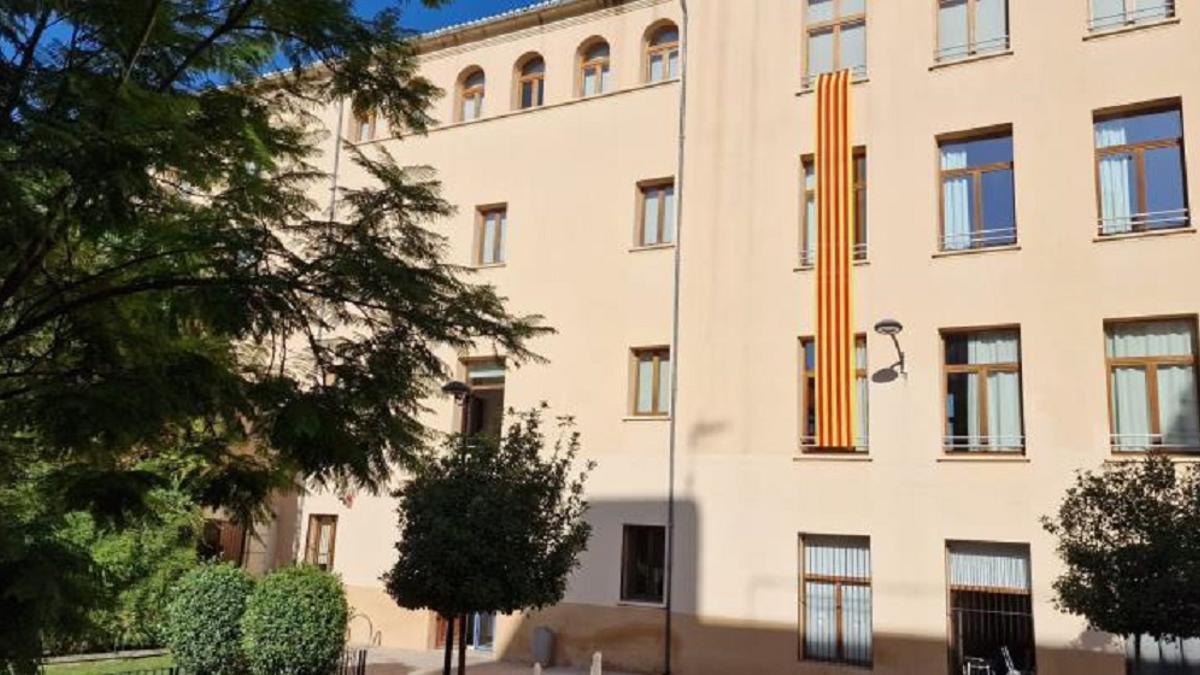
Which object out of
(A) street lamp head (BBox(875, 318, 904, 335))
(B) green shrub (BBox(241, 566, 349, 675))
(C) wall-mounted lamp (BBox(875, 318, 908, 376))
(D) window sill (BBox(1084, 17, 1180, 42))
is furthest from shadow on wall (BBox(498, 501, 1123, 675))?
(D) window sill (BBox(1084, 17, 1180, 42))

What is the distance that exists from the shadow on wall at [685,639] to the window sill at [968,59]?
929 centimetres

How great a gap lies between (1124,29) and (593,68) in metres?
10.7

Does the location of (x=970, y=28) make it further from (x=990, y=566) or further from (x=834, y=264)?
(x=990, y=566)

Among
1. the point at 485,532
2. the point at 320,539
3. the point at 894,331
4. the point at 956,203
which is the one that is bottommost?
the point at 320,539

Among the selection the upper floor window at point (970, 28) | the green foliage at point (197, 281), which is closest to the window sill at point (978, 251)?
the upper floor window at point (970, 28)

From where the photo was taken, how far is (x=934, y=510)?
16734 mm

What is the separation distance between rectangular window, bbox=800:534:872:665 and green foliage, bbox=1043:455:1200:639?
422cm

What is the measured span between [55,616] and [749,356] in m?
14.3

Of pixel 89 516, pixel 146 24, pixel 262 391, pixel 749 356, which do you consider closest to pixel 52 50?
pixel 146 24

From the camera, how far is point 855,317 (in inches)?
711

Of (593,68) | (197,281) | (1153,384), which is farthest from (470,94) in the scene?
(197,281)

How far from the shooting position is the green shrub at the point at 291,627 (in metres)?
14.4

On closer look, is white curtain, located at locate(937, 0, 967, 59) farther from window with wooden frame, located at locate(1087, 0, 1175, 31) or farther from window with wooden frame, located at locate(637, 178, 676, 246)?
window with wooden frame, located at locate(637, 178, 676, 246)

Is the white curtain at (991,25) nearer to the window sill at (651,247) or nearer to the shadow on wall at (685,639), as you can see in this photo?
the window sill at (651,247)
